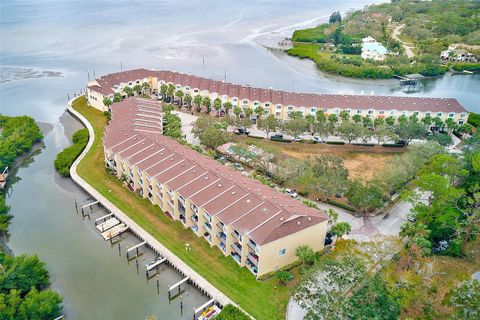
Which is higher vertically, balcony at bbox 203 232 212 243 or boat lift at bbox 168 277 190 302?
balcony at bbox 203 232 212 243

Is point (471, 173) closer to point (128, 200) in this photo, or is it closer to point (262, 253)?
point (262, 253)

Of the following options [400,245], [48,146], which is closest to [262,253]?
[400,245]

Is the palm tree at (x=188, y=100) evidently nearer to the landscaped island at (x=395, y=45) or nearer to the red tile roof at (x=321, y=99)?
the red tile roof at (x=321, y=99)

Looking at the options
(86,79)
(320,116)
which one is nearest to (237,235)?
(320,116)

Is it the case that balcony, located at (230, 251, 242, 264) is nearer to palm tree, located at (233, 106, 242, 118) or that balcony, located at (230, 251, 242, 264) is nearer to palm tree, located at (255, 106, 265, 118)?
palm tree, located at (255, 106, 265, 118)

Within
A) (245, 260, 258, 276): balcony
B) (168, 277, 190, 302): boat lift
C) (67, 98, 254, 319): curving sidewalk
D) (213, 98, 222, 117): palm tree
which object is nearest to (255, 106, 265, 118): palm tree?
(213, 98, 222, 117): palm tree

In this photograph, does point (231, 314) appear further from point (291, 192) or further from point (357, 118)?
point (357, 118)

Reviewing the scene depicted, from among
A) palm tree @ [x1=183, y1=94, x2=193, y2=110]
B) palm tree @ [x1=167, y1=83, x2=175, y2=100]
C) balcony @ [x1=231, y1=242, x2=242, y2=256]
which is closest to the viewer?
balcony @ [x1=231, y1=242, x2=242, y2=256]
